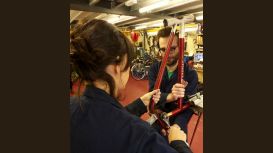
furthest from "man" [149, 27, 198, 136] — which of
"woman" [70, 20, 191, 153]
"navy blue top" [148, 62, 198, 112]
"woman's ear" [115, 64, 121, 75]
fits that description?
"woman's ear" [115, 64, 121, 75]

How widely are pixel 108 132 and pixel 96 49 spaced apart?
269 mm

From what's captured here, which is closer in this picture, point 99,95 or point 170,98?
point 99,95

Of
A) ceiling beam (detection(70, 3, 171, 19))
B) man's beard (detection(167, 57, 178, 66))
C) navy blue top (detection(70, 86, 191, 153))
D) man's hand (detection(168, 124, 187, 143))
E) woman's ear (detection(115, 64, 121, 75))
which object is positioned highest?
ceiling beam (detection(70, 3, 171, 19))

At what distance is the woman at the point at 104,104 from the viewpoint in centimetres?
64

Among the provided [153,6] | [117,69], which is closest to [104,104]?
[117,69]

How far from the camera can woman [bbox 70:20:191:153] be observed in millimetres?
644

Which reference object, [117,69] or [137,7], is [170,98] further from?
[137,7]

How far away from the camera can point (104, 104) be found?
701mm

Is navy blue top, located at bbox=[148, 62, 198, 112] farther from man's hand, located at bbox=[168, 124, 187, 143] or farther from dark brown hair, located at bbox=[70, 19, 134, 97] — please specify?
dark brown hair, located at bbox=[70, 19, 134, 97]

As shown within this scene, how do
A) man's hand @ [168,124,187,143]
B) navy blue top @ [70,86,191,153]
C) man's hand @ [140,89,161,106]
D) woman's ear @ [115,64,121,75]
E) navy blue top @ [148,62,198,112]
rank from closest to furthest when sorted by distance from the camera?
navy blue top @ [70,86,191,153] → woman's ear @ [115,64,121,75] → man's hand @ [168,124,187,143] → man's hand @ [140,89,161,106] → navy blue top @ [148,62,198,112]

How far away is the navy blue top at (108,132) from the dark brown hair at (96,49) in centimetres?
10

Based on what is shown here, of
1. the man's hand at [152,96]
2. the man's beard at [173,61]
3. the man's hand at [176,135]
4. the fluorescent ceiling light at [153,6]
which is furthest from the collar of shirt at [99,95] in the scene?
the fluorescent ceiling light at [153,6]

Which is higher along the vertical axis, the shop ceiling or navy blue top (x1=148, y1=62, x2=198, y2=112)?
the shop ceiling

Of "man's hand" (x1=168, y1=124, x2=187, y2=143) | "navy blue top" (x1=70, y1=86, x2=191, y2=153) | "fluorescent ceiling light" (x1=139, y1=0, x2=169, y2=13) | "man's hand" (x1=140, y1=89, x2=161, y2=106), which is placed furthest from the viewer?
"fluorescent ceiling light" (x1=139, y1=0, x2=169, y2=13)
